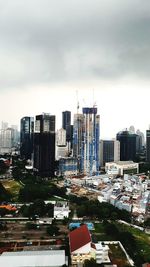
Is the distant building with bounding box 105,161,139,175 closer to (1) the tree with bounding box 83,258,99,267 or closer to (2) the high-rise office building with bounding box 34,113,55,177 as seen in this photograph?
(2) the high-rise office building with bounding box 34,113,55,177

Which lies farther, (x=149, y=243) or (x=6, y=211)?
(x=6, y=211)

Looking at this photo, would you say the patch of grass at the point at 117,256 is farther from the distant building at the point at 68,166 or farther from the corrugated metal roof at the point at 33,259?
the distant building at the point at 68,166

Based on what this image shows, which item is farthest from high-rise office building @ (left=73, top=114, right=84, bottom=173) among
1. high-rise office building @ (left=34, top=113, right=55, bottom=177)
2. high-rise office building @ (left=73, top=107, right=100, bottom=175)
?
high-rise office building @ (left=34, top=113, right=55, bottom=177)

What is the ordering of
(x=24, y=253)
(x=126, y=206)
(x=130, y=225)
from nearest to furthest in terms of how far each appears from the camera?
(x=24, y=253) → (x=130, y=225) → (x=126, y=206)

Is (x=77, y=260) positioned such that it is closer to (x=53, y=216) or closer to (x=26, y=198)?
(x=53, y=216)

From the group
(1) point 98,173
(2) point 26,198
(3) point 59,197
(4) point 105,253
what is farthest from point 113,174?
(4) point 105,253

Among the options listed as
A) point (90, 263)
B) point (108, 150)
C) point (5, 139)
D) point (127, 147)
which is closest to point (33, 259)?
point (90, 263)

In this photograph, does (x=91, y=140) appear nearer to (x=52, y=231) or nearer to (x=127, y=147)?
(x=127, y=147)
